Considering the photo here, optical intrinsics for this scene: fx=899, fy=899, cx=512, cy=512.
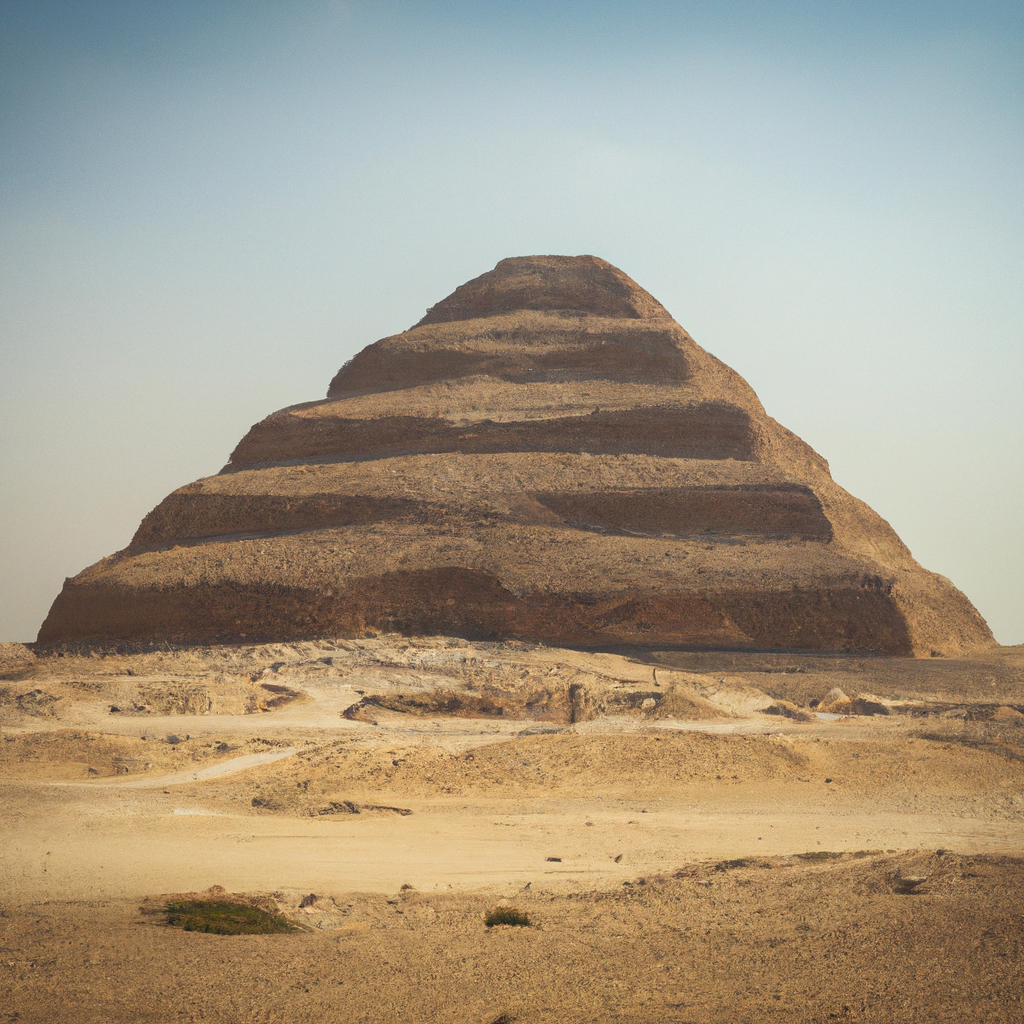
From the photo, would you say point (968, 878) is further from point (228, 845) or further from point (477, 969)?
point (228, 845)

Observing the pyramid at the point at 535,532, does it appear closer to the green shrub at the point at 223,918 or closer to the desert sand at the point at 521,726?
→ the desert sand at the point at 521,726

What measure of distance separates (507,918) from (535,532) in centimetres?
1617

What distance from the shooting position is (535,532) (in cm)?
2305

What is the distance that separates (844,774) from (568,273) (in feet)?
90.2

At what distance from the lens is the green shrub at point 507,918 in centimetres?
707

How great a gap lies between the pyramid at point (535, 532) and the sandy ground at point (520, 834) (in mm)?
1594

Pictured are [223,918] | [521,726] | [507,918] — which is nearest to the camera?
[223,918]

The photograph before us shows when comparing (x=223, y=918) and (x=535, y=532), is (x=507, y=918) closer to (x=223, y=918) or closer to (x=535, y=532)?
(x=223, y=918)

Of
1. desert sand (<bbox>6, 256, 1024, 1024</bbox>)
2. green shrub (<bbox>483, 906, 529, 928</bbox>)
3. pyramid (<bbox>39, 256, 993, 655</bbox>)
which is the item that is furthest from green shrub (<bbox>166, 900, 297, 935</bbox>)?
pyramid (<bbox>39, 256, 993, 655</bbox>)

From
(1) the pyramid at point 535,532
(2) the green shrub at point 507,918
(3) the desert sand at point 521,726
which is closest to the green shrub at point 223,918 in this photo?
(3) the desert sand at point 521,726

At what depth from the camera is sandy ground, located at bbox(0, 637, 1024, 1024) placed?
5695 mm

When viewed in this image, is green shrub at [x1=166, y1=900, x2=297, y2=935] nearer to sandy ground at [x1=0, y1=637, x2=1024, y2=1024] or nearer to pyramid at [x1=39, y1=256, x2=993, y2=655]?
sandy ground at [x1=0, y1=637, x2=1024, y2=1024]

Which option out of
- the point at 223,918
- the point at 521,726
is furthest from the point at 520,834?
the point at 521,726

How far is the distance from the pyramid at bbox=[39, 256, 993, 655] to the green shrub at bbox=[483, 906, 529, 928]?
44.6 ft
